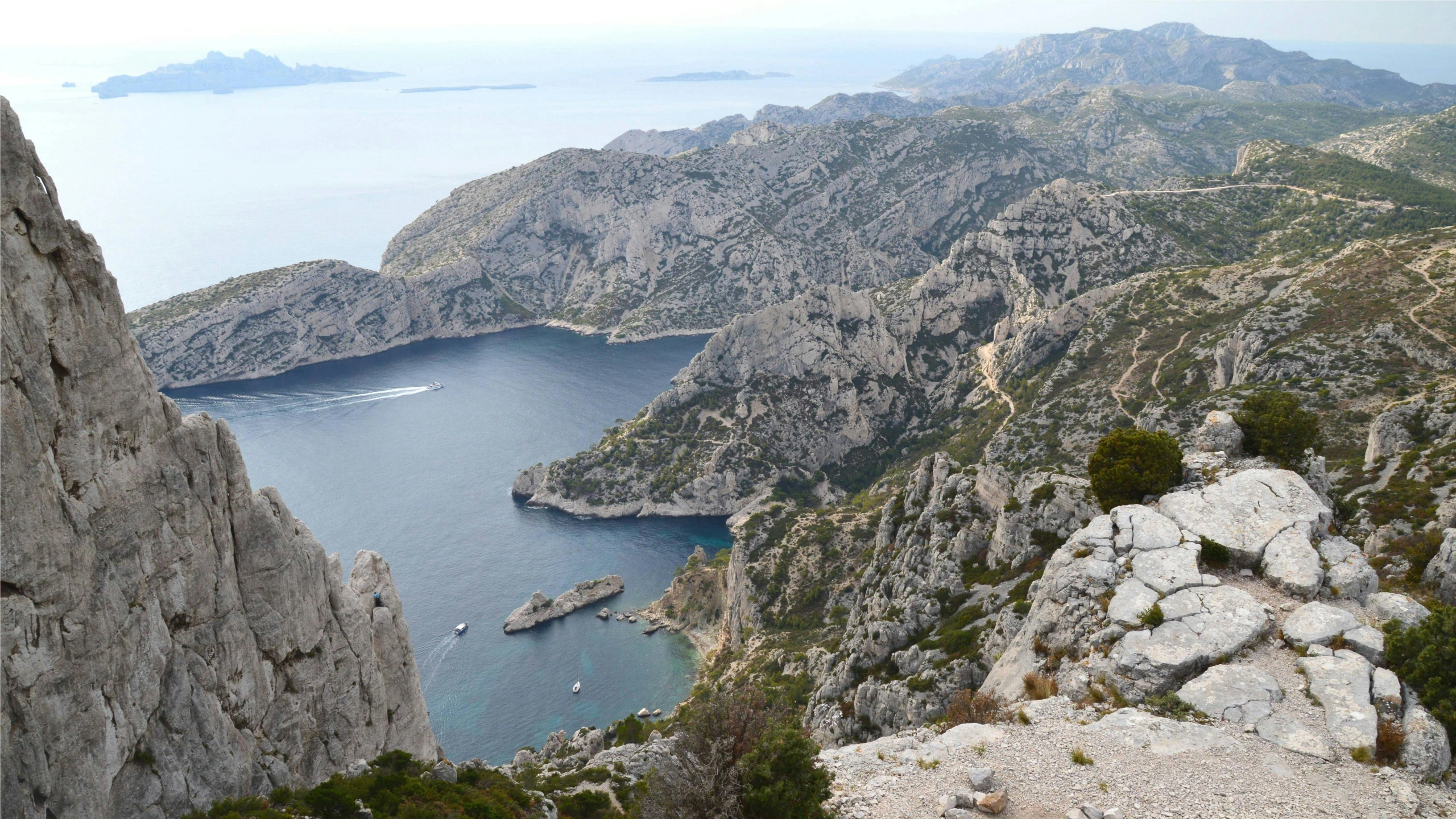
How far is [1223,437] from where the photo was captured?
35281mm

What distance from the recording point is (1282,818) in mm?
18578

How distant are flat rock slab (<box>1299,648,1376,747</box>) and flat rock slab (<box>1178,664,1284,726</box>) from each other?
38.2 inches

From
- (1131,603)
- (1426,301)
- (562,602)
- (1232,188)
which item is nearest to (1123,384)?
(1426,301)

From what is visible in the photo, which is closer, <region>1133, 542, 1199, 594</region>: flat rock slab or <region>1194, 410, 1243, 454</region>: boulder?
<region>1133, 542, 1199, 594</region>: flat rock slab

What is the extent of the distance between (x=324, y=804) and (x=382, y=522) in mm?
100418

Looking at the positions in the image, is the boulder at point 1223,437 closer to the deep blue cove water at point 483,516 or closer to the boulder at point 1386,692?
the boulder at point 1386,692

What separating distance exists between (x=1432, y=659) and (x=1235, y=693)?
4608mm

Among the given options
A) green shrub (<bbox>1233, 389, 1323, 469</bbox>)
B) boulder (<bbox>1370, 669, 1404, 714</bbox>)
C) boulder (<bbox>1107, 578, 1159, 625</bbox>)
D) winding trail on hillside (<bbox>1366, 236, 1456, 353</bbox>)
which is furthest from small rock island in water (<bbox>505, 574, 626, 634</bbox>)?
boulder (<bbox>1370, 669, 1404, 714</bbox>)

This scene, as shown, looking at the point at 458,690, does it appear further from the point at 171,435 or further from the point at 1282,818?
the point at 1282,818

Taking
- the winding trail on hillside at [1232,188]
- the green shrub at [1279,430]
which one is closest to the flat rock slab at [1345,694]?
the green shrub at [1279,430]

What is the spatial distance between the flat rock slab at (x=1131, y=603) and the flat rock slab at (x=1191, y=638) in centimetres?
42

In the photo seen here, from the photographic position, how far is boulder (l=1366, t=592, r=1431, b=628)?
75.2 ft

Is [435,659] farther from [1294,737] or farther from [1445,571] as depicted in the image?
[1445,571]

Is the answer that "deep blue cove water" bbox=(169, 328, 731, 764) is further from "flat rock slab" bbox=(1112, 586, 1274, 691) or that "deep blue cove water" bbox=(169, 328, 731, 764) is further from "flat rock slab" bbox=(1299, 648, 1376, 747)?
"flat rock slab" bbox=(1299, 648, 1376, 747)
